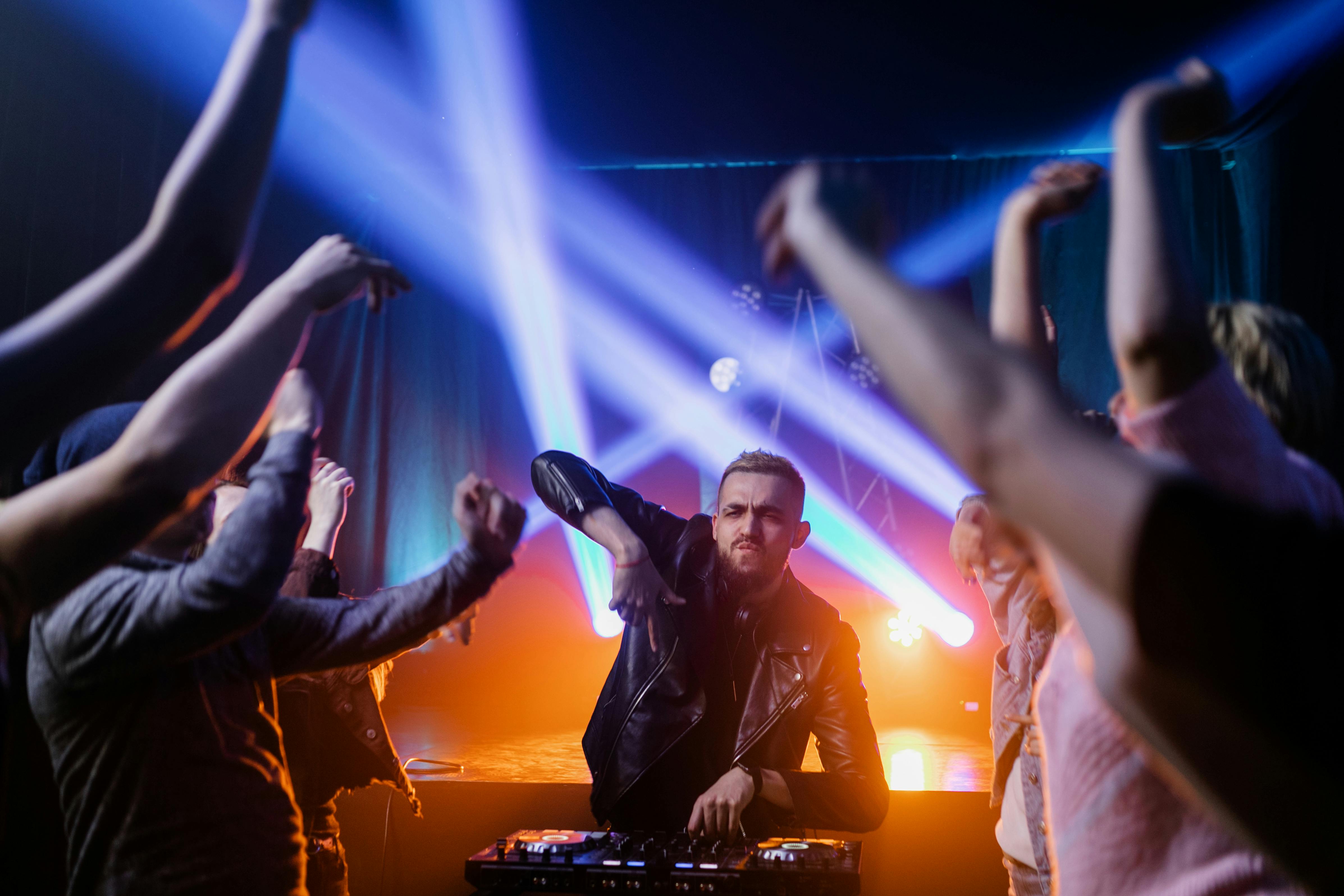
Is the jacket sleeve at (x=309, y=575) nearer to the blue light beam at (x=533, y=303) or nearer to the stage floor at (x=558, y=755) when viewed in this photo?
the stage floor at (x=558, y=755)

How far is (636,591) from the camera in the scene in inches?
87.4

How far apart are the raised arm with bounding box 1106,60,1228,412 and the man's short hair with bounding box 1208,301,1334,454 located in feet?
0.82

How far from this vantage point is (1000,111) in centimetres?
555

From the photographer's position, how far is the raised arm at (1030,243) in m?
0.78

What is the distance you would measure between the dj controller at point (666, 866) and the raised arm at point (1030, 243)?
1.63 meters

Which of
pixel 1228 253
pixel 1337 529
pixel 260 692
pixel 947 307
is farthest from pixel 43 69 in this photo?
pixel 1228 253

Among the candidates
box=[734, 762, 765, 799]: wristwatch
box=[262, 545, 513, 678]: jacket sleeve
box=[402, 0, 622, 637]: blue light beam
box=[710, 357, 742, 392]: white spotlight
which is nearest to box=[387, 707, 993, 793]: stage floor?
box=[734, 762, 765, 799]: wristwatch

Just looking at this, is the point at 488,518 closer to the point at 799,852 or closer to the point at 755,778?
the point at 799,852

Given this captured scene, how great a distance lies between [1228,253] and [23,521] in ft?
23.7

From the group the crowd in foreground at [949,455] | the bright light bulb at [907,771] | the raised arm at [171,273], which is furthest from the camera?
the bright light bulb at [907,771]

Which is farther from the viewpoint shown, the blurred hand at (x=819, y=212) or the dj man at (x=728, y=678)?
the dj man at (x=728, y=678)

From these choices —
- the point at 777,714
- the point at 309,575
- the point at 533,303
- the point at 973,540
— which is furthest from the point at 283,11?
the point at 533,303

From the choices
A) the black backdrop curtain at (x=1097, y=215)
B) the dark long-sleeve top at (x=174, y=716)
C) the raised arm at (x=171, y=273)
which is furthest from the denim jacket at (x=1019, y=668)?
the black backdrop curtain at (x=1097, y=215)

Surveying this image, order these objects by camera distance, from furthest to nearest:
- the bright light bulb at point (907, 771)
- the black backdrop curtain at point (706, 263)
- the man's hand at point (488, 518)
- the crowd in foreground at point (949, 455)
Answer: the black backdrop curtain at point (706, 263) → the bright light bulb at point (907, 771) → the man's hand at point (488, 518) → the crowd in foreground at point (949, 455)
